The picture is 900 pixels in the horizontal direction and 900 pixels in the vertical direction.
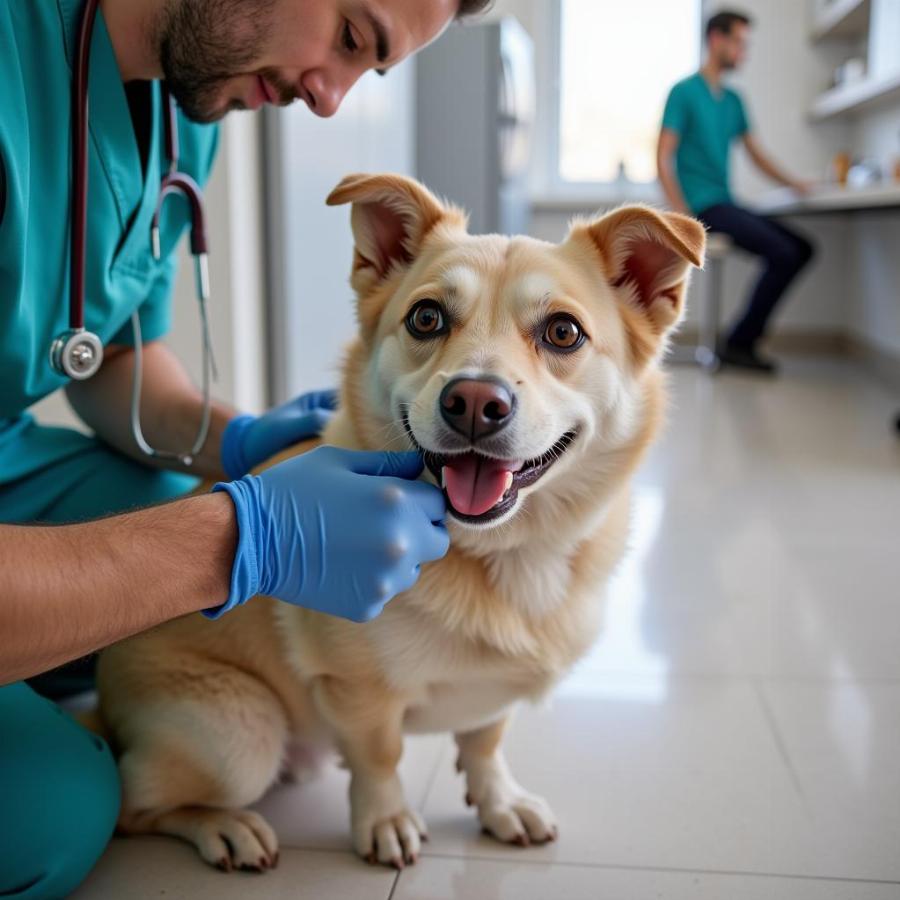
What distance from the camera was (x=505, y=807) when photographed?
1185 mm

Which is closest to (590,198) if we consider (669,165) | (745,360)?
(669,165)

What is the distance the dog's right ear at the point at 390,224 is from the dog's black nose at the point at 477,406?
32 centimetres

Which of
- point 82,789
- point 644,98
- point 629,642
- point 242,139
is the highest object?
point 644,98

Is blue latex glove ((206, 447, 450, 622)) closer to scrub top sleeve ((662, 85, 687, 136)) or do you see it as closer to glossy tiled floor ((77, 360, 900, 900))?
glossy tiled floor ((77, 360, 900, 900))

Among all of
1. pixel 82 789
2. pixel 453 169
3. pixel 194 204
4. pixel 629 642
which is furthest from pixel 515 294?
pixel 453 169

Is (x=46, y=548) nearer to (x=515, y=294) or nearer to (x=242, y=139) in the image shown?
(x=515, y=294)

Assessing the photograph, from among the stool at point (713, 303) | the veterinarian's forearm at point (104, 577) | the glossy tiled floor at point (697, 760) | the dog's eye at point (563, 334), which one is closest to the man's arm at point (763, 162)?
the stool at point (713, 303)

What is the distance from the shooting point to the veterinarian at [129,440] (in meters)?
0.88

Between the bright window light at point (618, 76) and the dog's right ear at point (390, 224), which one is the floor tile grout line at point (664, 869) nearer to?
the dog's right ear at point (390, 224)

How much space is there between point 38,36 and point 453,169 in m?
3.34

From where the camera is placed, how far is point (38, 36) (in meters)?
1.15

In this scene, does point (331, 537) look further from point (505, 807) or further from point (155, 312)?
point (155, 312)

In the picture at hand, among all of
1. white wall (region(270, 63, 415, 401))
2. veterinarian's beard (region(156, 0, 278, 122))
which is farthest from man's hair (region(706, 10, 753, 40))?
veterinarian's beard (region(156, 0, 278, 122))

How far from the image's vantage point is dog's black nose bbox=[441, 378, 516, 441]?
34.7 inches
